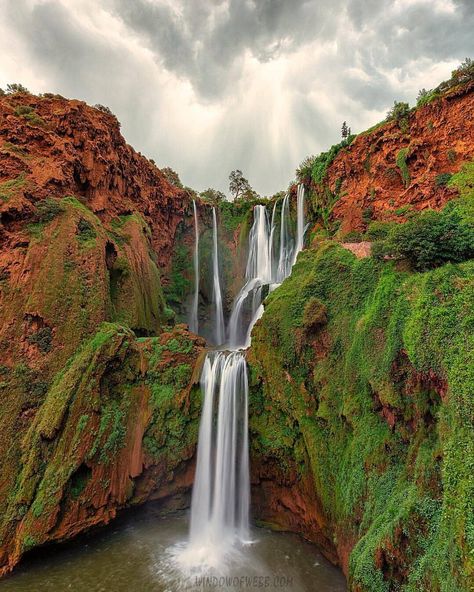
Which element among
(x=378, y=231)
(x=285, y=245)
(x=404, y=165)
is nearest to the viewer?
(x=378, y=231)

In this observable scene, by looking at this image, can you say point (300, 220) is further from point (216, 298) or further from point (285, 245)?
point (216, 298)

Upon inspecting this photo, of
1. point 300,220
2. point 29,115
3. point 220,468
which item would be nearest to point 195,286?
point 300,220

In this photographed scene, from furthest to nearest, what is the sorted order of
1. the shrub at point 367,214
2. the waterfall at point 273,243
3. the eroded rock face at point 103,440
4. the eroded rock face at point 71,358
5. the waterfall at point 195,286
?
the waterfall at point 273,243
the waterfall at point 195,286
the shrub at point 367,214
the eroded rock face at point 71,358
the eroded rock face at point 103,440

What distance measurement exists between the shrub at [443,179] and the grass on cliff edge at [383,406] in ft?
15.9

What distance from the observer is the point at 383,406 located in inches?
294

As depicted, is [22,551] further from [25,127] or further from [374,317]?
[25,127]

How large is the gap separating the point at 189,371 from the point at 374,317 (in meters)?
7.33

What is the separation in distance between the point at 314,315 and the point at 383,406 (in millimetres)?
3641

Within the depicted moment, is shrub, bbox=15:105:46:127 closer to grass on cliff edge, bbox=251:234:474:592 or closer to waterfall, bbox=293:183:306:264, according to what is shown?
grass on cliff edge, bbox=251:234:474:592

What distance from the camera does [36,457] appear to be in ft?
30.2

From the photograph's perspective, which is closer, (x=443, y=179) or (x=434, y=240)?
(x=434, y=240)

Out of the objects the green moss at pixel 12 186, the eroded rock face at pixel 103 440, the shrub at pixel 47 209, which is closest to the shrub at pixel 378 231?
the eroded rock face at pixel 103 440

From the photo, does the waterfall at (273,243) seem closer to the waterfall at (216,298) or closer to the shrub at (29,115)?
the waterfall at (216,298)

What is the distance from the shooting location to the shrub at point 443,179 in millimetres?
11847
